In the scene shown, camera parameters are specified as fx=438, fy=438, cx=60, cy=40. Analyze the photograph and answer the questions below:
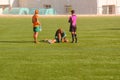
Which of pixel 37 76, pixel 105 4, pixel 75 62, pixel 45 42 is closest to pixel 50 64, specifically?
pixel 75 62

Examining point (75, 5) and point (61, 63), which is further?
point (75, 5)

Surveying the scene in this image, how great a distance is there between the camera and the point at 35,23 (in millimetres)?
24484

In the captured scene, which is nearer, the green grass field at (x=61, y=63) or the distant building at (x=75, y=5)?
the green grass field at (x=61, y=63)

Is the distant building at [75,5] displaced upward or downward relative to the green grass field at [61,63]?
upward

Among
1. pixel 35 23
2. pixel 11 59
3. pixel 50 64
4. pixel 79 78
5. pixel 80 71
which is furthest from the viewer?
pixel 35 23

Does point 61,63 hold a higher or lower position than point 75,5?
lower

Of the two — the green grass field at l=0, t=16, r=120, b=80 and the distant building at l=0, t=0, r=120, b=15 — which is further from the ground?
the distant building at l=0, t=0, r=120, b=15

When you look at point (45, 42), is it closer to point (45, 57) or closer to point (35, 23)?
point (35, 23)

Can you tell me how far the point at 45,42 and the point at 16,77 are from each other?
1133cm

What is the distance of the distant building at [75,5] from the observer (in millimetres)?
96375

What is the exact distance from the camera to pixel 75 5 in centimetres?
9875

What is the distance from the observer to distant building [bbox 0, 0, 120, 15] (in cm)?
9638

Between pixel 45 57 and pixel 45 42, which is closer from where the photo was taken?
pixel 45 57

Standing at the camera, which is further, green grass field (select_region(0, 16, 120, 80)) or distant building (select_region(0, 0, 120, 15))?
distant building (select_region(0, 0, 120, 15))
